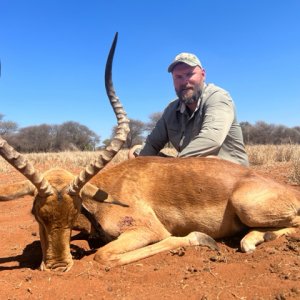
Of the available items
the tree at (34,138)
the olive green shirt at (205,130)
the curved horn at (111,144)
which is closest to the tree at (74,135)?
the tree at (34,138)

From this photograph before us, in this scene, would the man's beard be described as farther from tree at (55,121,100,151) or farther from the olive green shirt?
tree at (55,121,100,151)

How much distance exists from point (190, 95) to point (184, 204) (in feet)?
8.09

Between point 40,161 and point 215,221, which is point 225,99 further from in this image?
point 40,161


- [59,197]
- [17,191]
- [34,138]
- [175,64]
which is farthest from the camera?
[34,138]

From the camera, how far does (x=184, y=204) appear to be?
18.2ft

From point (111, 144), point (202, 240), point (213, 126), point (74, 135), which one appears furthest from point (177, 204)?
point (74, 135)

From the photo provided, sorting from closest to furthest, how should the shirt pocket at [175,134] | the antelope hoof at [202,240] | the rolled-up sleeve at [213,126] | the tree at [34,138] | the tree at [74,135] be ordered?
the antelope hoof at [202,240], the rolled-up sleeve at [213,126], the shirt pocket at [175,134], the tree at [34,138], the tree at [74,135]

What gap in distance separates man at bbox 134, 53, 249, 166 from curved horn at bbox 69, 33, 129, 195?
225 cm

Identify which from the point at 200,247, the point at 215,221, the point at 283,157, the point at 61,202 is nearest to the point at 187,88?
the point at 215,221

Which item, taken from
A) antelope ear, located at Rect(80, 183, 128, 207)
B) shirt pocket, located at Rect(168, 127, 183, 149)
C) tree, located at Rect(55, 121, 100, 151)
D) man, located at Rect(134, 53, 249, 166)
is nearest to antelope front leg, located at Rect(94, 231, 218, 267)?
antelope ear, located at Rect(80, 183, 128, 207)

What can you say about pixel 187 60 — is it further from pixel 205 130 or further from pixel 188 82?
pixel 205 130

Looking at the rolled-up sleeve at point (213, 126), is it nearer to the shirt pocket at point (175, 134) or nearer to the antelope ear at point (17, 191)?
the shirt pocket at point (175, 134)

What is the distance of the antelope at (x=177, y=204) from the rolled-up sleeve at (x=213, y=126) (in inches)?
22.5

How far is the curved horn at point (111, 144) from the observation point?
180 inches
